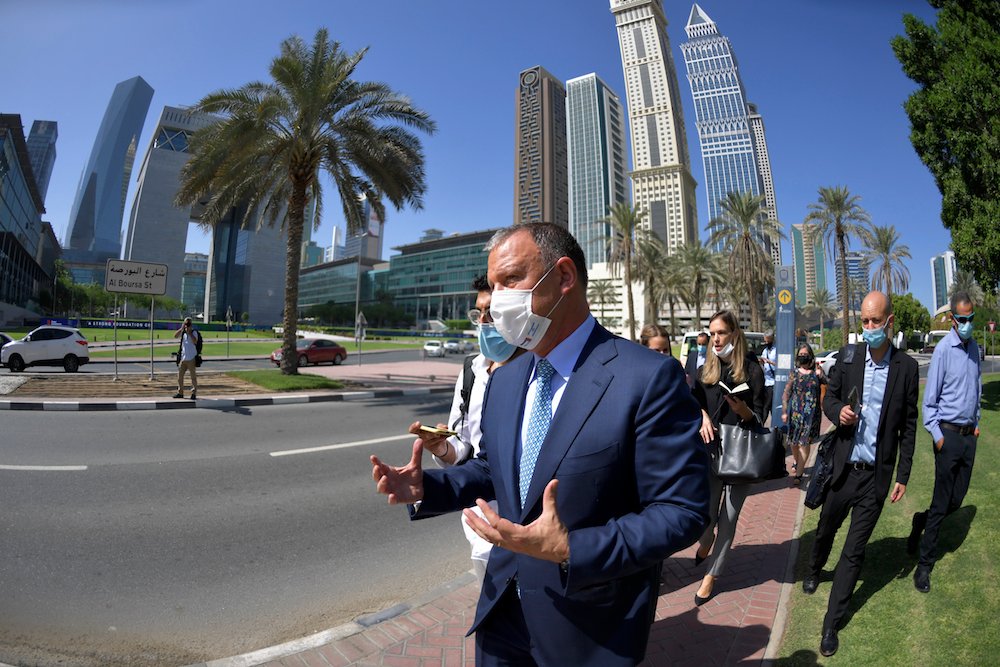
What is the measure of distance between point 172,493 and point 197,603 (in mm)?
2577

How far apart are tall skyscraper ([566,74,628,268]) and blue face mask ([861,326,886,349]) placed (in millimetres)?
155910

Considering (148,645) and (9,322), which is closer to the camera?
(148,645)

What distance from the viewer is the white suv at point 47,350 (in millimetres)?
17812

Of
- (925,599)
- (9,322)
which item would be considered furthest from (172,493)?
(9,322)

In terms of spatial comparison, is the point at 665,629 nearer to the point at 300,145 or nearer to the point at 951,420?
the point at 951,420

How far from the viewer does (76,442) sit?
302 inches

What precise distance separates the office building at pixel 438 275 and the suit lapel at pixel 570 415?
132 m

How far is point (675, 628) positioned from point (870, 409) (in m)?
1.99

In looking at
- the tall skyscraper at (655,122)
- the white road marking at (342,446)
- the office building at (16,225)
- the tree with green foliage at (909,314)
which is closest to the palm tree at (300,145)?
the white road marking at (342,446)

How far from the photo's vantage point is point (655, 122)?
486 feet

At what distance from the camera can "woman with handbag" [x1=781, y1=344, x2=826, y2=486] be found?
265 inches

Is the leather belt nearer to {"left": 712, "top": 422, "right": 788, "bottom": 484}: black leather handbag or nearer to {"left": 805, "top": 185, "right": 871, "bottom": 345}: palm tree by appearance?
{"left": 712, "top": 422, "right": 788, "bottom": 484}: black leather handbag

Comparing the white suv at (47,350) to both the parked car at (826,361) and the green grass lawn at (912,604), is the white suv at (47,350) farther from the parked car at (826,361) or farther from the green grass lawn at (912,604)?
the parked car at (826,361)

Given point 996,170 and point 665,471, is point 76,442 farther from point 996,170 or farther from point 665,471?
point 996,170
